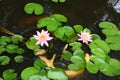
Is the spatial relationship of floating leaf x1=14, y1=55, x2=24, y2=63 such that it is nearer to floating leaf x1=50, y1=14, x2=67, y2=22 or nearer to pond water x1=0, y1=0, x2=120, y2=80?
pond water x1=0, y1=0, x2=120, y2=80

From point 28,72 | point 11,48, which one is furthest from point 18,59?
point 28,72

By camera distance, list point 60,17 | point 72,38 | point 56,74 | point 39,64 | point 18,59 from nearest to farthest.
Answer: point 56,74 < point 39,64 < point 18,59 < point 72,38 < point 60,17

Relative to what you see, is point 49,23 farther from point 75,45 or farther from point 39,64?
point 39,64

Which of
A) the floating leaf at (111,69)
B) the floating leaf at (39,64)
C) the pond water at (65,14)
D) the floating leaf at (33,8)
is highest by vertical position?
the floating leaf at (33,8)

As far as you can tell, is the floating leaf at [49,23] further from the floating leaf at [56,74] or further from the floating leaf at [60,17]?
the floating leaf at [56,74]

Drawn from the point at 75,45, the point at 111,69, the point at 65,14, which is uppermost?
the point at 65,14

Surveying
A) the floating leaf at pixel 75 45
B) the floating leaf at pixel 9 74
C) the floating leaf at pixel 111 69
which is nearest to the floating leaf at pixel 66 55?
the floating leaf at pixel 75 45
